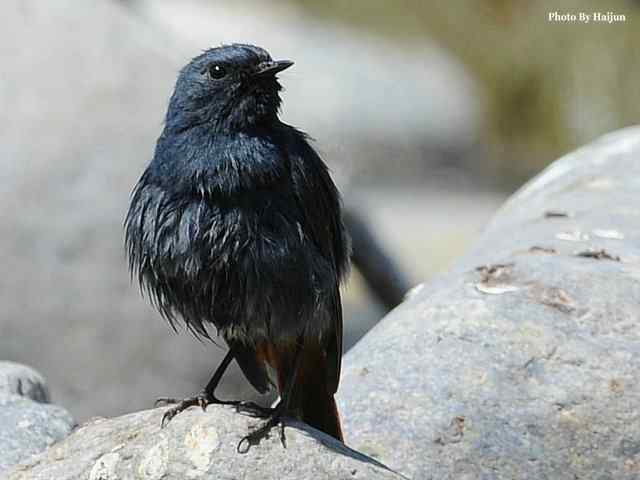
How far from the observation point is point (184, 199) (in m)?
5.18

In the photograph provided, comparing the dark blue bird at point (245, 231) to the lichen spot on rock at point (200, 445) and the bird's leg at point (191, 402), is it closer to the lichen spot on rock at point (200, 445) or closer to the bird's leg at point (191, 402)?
the bird's leg at point (191, 402)

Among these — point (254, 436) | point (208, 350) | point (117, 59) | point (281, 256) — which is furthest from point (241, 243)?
point (117, 59)

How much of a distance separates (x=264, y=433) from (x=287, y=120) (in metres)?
4.59

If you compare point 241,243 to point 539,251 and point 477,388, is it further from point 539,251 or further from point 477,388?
point 539,251

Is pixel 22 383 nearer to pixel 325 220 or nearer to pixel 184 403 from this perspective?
pixel 184 403

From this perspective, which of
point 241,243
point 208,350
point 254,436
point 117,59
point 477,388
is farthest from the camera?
point 117,59

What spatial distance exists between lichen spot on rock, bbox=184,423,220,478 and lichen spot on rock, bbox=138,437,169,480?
75 mm

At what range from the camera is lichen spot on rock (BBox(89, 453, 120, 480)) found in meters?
4.66

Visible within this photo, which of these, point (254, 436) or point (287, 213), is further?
point (287, 213)

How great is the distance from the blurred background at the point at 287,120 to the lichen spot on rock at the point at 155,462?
310 cm

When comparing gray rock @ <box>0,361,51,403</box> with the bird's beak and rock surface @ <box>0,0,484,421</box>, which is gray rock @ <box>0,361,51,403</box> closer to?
rock surface @ <box>0,0,484,421</box>

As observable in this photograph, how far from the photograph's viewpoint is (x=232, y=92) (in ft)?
17.5

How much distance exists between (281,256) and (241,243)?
0.52 feet

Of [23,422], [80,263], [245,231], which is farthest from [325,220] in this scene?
[80,263]
